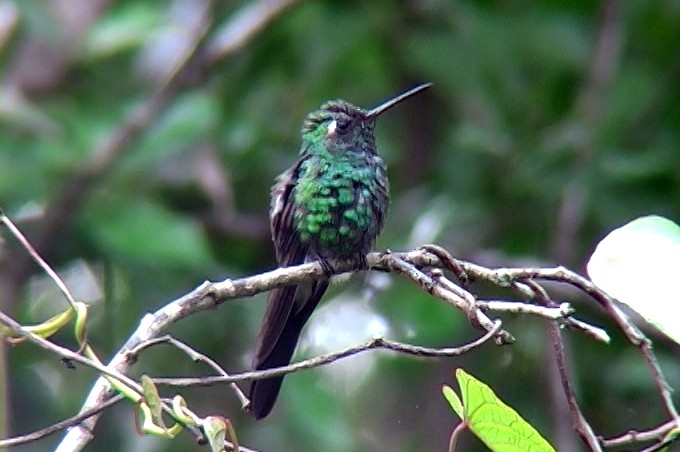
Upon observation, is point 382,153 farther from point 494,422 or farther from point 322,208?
point 494,422

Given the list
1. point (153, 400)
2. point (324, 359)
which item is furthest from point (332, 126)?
point (153, 400)

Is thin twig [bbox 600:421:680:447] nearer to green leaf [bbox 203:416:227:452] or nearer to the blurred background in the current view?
green leaf [bbox 203:416:227:452]

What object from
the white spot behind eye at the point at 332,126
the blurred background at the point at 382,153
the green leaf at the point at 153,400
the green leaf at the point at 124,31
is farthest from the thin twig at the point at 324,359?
the green leaf at the point at 124,31

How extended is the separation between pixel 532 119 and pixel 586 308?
882 mm

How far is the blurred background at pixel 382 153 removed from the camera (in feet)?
15.3

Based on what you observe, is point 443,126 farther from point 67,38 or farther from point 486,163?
point 67,38

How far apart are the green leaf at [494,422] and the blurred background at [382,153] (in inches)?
98.0

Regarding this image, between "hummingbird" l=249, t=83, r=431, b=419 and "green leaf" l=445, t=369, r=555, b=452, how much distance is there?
1.36 meters

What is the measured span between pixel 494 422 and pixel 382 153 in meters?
3.20

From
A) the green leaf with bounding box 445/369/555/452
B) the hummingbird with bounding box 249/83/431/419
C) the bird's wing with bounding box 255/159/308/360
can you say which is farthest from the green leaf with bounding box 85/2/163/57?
the green leaf with bounding box 445/369/555/452

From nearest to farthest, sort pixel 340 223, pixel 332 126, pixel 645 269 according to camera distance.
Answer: pixel 645 269, pixel 340 223, pixel 332 126

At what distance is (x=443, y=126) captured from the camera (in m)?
5.87

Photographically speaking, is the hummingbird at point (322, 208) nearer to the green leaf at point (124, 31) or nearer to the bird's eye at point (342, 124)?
the bird's eye at point (342, 124)

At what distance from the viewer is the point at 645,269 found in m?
1.97
